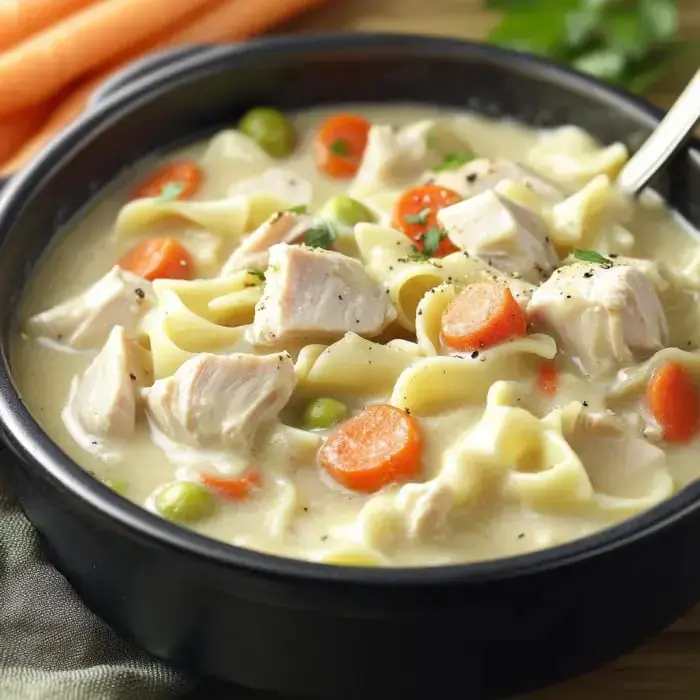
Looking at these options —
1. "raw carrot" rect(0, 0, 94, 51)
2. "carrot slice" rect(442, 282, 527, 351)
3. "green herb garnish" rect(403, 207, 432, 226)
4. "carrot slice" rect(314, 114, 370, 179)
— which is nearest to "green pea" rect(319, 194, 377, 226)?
"green herb garnish" rect(403, 207, 432, 226)

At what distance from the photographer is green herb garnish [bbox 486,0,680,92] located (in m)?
5.42

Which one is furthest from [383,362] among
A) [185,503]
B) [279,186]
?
[279,186]

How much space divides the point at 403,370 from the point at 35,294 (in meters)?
1.37

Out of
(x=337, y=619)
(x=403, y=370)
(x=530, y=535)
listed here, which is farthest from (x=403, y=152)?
(x=337, y=619)

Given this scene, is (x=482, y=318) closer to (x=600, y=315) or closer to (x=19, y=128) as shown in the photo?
(x=600, y=315)

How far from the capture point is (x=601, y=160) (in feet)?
15.1

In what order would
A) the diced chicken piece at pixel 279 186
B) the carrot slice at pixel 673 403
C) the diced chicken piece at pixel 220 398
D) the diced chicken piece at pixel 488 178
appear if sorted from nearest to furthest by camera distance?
the diced chicken piece at pixel 220 398 → the carrot slice at pixel 673 403 → the diced chicken piece at pixel 488 178 → the diced chicken piece at pixel 279 186

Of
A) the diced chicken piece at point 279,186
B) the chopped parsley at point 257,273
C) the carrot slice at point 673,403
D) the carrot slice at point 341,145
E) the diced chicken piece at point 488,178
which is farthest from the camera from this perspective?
the carrot slice at point 341,145

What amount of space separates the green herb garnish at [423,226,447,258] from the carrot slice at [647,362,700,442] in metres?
0.88

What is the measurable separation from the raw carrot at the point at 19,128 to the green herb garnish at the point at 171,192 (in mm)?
1033

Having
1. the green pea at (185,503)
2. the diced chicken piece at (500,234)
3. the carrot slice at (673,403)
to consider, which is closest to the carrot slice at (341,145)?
the diced chicken piece at (500,234)

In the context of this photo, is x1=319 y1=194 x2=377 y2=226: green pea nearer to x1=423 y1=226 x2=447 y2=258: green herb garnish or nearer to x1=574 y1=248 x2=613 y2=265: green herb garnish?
x1=423 y1=226 x2=447 y2=258: green herb garnish

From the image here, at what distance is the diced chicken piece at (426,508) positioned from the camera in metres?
3.21

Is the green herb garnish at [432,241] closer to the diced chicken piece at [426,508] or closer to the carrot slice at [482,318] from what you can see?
the carrot slice at [482,318]
